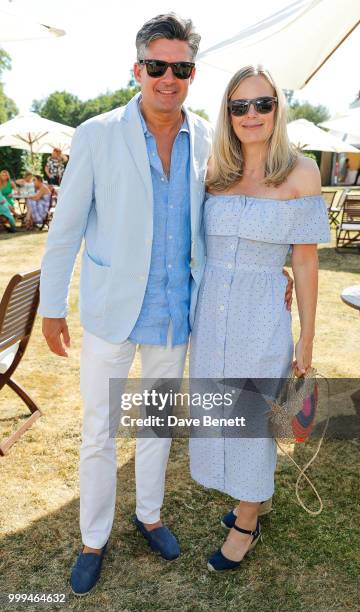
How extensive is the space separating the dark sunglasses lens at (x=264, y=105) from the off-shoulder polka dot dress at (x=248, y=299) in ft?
1.13

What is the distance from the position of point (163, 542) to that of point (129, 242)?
143 cm

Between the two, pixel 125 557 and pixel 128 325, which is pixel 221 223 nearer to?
pixel 128 325

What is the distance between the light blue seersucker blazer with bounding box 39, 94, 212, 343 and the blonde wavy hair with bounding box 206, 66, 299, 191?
112 millimetres

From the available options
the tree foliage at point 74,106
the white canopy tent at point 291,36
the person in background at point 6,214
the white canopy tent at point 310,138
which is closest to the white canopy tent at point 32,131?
the person in background at point 6,214

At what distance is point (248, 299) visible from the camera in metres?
2.27

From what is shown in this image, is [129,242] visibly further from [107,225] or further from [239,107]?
[239,107]

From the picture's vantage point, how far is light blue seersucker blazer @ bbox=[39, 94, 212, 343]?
203cm

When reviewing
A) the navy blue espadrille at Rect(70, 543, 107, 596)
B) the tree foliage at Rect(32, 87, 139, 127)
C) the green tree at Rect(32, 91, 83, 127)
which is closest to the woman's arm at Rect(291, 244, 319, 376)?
the navy blue espadrille at Rect(70, 543, 107, 596)

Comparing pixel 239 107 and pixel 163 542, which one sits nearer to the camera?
pixel 239 107

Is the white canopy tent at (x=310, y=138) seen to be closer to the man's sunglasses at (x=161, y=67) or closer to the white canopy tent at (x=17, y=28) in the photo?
the white canopy tent at (x=17, y=28)

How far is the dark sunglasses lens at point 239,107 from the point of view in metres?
2.16

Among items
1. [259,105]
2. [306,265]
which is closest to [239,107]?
[259,105]

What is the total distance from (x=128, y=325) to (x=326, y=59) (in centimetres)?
315

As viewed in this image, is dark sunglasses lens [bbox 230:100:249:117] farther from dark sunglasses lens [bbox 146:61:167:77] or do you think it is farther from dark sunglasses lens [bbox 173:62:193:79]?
dark sunglasses lens [bbox 146:61:167:77]
